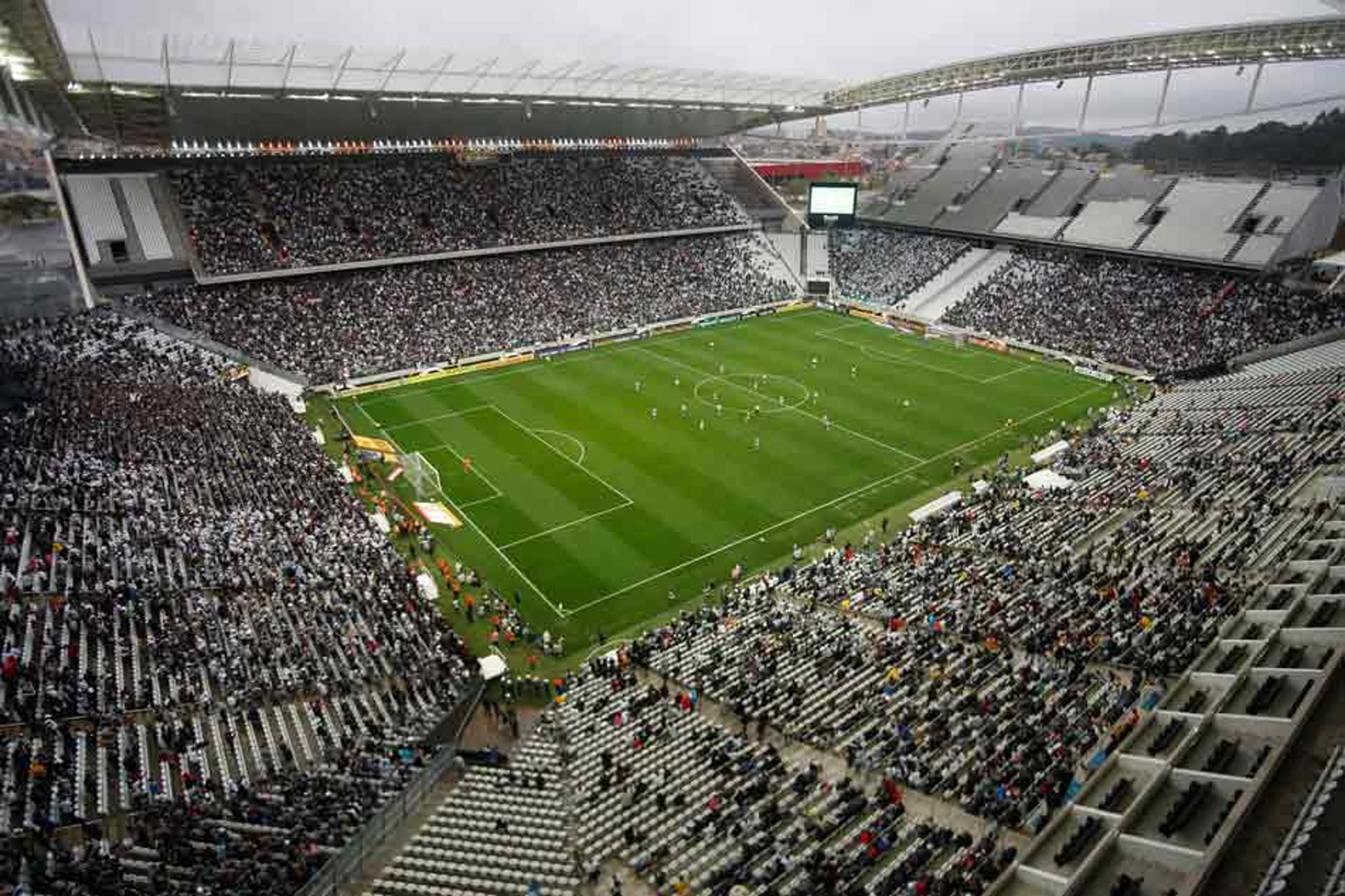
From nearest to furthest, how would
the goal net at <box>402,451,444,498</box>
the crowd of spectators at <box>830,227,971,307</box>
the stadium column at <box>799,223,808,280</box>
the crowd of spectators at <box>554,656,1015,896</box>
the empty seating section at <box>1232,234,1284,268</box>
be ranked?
the crowd of spectators at <box>554,656,1015,896</box>, the goal net at <box>402,451,444,498</box>, the empty seating section at <box>1232,234,1284,268</box>, the crowd of spectators at <box>830,227,971,307</box>, the stadium column at <box>799,223,808,280</box>

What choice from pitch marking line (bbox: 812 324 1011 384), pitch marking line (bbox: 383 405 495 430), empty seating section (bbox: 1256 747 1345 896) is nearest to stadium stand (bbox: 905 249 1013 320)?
pitch marking line (bbox: 812 324 1011 384)

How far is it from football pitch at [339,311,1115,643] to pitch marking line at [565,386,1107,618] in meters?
0.09

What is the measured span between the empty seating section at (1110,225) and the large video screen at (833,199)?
52.5ft

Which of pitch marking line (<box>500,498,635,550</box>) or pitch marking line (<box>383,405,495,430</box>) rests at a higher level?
pitch marking line (<box>383,405,495,430</box>)

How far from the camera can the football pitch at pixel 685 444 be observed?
2830cm

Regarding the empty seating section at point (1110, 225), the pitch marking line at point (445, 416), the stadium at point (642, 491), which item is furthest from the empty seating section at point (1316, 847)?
the empty seating section at point (1110, 225)

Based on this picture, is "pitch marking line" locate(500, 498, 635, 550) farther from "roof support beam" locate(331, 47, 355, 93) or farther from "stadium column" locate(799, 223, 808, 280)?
"stadium column" locate(799, 223, 808, 280)

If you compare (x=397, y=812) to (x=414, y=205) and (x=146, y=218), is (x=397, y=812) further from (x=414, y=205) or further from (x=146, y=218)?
(x=414, y=205)

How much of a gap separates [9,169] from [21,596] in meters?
57.1

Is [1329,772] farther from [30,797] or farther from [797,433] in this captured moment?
[797,433]

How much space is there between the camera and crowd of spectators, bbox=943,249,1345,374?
46781 millimetres

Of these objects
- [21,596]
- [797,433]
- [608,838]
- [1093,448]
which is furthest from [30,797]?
[1093,448]

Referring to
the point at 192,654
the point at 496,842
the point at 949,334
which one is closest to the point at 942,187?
the point at 949,334

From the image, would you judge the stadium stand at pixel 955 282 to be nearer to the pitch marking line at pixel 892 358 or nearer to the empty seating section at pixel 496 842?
the pitch marking line at pixel 892 358
